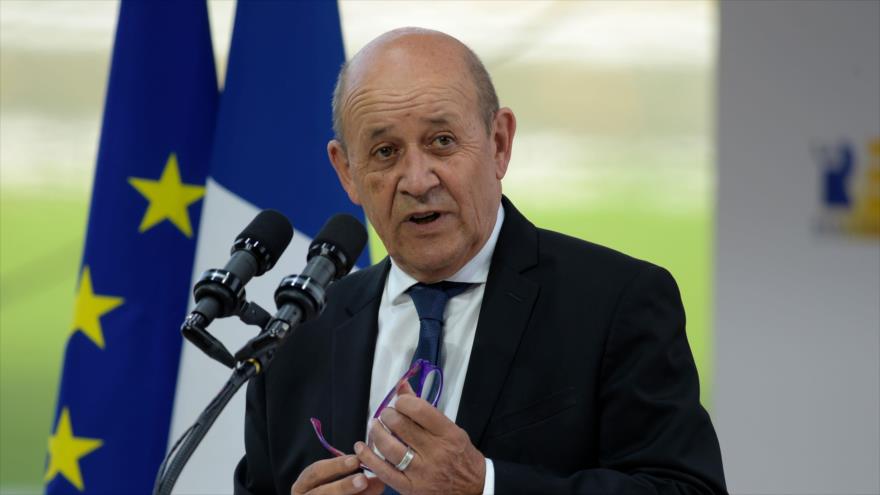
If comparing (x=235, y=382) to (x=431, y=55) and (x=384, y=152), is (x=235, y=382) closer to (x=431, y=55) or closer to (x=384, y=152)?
(x=384, y=152)

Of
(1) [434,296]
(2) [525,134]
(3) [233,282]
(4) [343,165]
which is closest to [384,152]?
(4) [343,165]

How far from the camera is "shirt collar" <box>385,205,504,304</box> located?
1953 millimetres

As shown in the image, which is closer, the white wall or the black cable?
the black cable

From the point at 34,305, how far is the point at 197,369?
140 cm

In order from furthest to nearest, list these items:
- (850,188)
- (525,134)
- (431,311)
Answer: (525,134)
(850,188)
(431,311)

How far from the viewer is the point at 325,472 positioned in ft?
5.32

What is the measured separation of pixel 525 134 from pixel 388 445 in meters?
2.83

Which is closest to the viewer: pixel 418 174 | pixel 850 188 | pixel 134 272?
pixel 418 174

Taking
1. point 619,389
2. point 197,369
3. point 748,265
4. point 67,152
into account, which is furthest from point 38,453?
point 619,389

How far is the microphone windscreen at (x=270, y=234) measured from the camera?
153 centimetres

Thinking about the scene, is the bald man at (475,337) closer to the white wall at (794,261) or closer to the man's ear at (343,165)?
the man's ear at (343,165)

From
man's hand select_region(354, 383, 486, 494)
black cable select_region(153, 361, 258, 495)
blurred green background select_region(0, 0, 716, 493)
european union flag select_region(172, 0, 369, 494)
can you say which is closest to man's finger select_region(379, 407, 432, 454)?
man's hand select_region(354, 383, 486, 494)

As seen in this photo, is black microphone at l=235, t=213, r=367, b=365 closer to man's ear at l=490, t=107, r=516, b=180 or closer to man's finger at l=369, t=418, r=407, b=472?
man's finger at l=369, t=418, r=407, b=472

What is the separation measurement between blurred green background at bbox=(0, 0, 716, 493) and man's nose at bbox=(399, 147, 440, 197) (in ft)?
7.69
